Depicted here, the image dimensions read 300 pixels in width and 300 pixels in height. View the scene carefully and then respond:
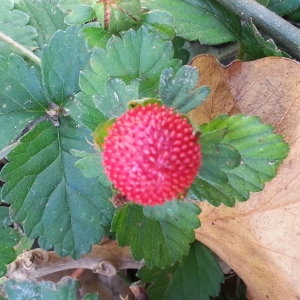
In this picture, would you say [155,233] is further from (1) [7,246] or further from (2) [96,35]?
(2) [96,35]

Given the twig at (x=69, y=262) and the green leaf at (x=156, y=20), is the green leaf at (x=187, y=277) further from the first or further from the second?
the green leaf at (x=156, y=20)

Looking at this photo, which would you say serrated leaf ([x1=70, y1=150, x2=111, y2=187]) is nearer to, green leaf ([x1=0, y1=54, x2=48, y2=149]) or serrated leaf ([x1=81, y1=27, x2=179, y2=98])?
serrated leaf ([x1=81, y1=27, x2=179, y2=98])

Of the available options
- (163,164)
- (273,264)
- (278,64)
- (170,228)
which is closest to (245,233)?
(273,264)

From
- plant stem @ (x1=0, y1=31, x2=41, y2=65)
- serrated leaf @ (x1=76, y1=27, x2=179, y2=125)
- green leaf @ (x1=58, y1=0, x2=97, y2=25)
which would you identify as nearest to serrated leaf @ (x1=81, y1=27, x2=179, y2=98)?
serrated leaf @ (x1=76, y1=27, x2=179, y2=125)

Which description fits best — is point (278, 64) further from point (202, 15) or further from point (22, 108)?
Result: point (22, 108)

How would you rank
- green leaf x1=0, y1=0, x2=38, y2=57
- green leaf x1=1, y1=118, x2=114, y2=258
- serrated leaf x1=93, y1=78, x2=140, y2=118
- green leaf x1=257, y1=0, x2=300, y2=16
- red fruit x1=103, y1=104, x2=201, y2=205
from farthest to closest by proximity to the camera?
1. green leaf x1=0, y1=0, x2=38, y2=57
2. green leaf x1=257, y1=0, x2=300, y2=16
3. green leaf x1=1, y1=118, x2=114, y2=258
4. serrated leaf x1=93, y1=78, x2=140, y2=118
5. red fruit x1=103, y1=104, x2=201, y2=205

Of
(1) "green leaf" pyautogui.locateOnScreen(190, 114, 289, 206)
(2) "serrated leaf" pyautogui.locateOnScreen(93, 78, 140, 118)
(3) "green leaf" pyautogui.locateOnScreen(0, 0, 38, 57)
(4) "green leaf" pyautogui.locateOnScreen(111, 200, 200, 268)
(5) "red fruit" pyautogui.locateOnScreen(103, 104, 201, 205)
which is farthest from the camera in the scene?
(3) "green leaf" pyautogui.locateOnScreen(0, 0, 38, 57)

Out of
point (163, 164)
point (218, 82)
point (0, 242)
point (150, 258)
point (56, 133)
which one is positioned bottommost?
point (0, 242)
